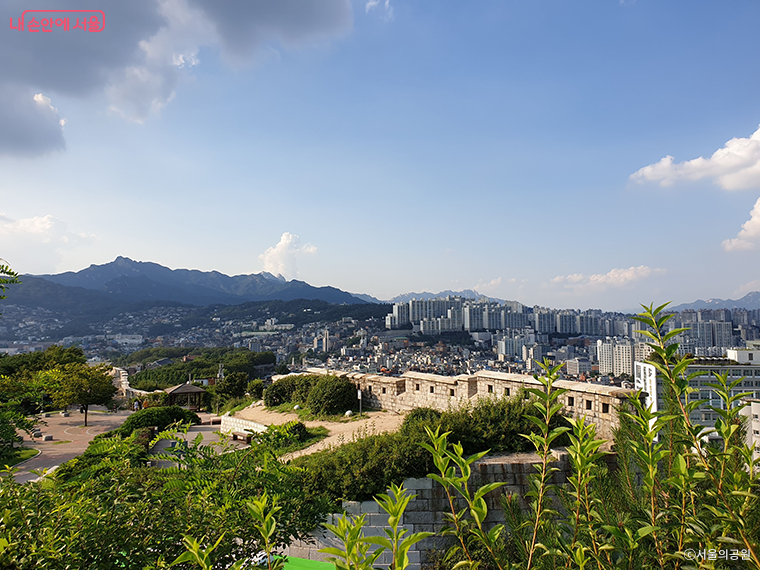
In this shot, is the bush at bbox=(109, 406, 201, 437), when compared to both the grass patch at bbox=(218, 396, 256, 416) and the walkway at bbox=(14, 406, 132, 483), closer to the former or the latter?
the walkway at bbox=(14, 406, 132, 483)

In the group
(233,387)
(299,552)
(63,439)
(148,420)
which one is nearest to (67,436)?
(63,439)

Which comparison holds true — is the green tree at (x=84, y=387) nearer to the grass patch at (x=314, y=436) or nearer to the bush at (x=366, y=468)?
the grass patch at (x=314, y=436)

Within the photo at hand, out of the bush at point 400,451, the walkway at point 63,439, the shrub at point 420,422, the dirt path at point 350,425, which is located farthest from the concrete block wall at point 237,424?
the bush at point 400,451

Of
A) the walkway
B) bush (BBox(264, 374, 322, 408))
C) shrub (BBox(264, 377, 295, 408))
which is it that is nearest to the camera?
the walkway

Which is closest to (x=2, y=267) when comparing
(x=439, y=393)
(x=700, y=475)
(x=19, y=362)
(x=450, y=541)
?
(x=700, y=475)

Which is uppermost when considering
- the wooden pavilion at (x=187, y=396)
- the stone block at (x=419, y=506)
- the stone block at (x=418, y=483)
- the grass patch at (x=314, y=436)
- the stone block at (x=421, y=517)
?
the stone block at (x=418, y=483)

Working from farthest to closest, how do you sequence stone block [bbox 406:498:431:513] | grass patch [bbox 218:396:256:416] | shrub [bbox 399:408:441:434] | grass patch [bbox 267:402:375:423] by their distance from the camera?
grass patch [bbox 218:396:256:416] → grass patch [bbox 267:402:375:423] → shrub [bbox 399:408:441:434] → stone block [bbox 406:498:431:513]

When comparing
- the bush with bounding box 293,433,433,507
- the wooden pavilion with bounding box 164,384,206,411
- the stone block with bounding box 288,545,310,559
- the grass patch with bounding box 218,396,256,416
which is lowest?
the wooden pavilion with bounding box 164,384,206,411

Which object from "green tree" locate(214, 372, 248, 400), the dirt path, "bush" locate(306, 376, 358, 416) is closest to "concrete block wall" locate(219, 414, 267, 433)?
the dirt path

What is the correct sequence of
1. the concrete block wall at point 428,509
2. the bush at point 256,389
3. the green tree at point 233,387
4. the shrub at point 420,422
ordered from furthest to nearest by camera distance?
the green tree at point 233,387, the bush at point 256,389, the shrub at point 420,422, the concrete block wall at point 428,509
